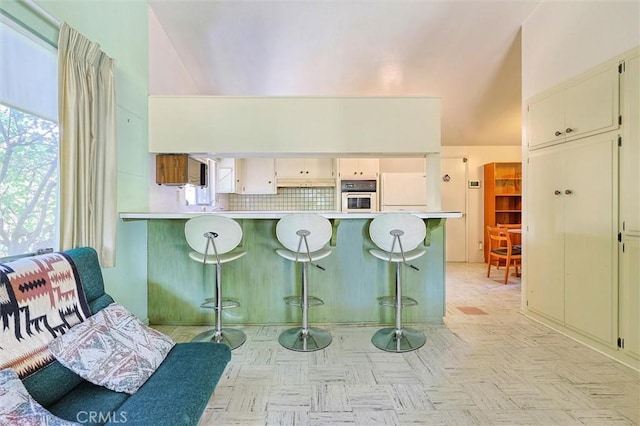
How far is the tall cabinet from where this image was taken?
6.48ft

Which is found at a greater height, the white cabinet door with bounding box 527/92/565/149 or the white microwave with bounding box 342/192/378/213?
the white cabinet door with bounding box 527/92/565/149

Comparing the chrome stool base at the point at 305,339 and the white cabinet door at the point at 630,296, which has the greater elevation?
the white cabinet door at the point at 630,296

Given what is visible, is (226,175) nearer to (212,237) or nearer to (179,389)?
(212,237)

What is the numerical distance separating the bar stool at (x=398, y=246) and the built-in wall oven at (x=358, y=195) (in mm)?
2704

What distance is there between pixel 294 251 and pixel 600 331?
2.38 metres

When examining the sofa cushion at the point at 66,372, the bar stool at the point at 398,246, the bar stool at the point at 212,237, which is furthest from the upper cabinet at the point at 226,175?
the sofa cushion at the point at 66,372

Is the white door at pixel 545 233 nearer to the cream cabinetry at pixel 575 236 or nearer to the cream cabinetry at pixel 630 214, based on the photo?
the cream cabinetry at pixel 575 236

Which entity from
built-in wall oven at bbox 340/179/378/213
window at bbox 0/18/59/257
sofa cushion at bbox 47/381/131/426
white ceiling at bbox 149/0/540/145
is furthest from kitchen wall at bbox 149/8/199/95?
built-in wall oven at bbox 340/179/378/213

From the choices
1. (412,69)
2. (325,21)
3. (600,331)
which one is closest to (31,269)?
(325,21)

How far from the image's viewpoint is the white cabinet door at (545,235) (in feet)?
8.18

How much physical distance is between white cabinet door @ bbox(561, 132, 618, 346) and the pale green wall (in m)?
3.69

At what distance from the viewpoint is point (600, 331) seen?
215cm

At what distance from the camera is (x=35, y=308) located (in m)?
1.16

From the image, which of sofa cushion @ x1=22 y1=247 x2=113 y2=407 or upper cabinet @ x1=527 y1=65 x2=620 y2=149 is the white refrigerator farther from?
sofa cushion @ x1=22 y1=247 x2=113 y2=407
